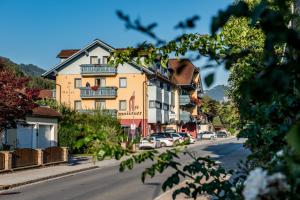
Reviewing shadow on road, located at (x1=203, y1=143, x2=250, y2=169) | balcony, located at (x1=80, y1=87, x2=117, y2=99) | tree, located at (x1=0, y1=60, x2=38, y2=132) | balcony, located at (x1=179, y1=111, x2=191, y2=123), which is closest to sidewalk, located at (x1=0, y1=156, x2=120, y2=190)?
tree, located at (x1=0, y1=60, x2=38, y2=132)

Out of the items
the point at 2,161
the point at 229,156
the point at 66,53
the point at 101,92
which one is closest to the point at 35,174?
the point at 2,161

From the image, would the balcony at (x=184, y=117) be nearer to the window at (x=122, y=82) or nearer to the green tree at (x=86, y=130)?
the window at (x=122, y=82)

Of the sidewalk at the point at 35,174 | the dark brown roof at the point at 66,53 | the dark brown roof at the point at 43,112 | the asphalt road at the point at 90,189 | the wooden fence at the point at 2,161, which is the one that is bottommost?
the asphalt road at the point at 90,189

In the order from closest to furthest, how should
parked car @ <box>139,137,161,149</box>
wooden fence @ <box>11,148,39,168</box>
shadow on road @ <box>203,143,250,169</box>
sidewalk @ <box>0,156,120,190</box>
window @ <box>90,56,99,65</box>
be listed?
sidewalk @ <box>0,156,120,190</box>
parked car @ <box>139,137,161,149</box>
wooden fence @ <box>11,148,39,168</box>
shadow on road @ <box>203,143,250,169</box>
window @ <box>90,56,99,65</box>

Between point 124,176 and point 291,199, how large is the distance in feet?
79.1

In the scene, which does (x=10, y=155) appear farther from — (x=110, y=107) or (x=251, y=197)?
(x=110, y=107)

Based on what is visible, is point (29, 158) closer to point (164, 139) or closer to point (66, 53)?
point (164, 139)

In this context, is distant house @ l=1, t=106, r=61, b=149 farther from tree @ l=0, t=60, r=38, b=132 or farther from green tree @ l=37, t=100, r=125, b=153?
tree @ l=0, t=60, r=38, b=132

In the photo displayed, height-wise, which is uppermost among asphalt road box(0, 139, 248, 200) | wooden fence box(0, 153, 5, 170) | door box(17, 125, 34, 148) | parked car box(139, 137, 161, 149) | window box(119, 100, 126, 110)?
window box(119, 100, 126, 110)

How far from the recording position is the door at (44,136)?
126 feet

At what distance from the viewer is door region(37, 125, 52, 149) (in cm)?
3841

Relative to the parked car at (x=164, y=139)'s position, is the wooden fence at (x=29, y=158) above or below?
below

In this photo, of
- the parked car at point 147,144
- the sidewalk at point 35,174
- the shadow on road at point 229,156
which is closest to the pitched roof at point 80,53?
the parked car at point 147,144

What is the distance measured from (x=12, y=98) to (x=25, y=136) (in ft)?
37.3
